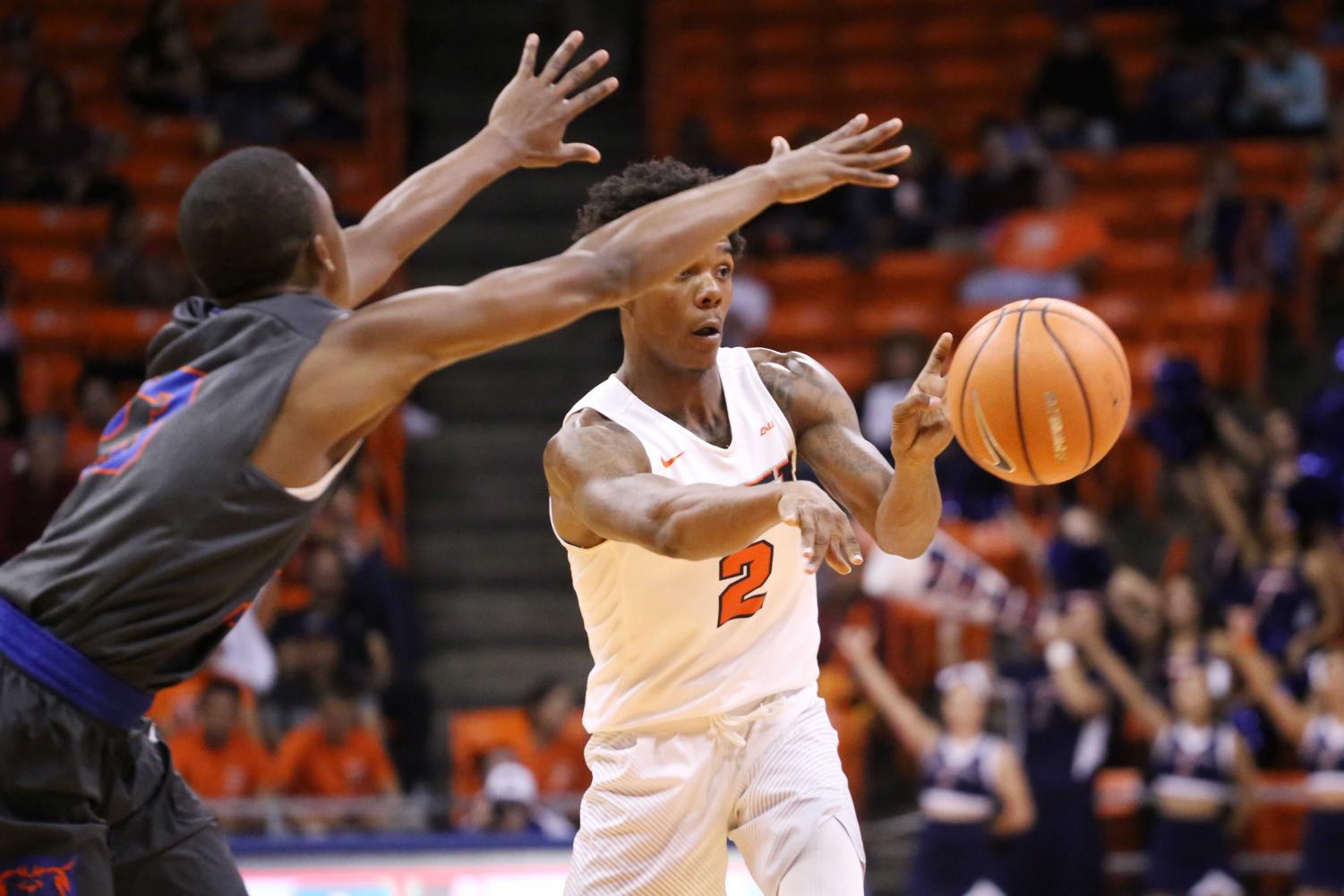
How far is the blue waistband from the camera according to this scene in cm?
348

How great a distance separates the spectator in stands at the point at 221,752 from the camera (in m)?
9.10

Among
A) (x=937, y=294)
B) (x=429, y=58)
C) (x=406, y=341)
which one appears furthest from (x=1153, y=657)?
(x=429, y=58)

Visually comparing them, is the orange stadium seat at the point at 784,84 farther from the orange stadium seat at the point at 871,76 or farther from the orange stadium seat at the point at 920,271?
the orange stadium seat at the point at 920,271

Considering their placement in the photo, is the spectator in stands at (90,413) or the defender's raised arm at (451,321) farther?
the spectator in stands at (90,413)

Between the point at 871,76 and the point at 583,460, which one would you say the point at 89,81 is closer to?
the point at 871,76

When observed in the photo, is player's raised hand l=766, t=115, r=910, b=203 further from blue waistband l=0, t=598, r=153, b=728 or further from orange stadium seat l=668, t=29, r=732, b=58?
orange stadium seat l=668, t=29, r=732, b=58

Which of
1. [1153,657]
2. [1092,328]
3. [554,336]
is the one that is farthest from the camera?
[554,336]

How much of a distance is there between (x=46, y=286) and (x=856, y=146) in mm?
9902

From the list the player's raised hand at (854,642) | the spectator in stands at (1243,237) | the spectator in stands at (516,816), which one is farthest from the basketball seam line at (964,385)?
the spectator in stands at (1243,237)

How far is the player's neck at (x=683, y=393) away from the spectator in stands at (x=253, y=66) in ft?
30.9

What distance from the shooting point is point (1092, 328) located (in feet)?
15.4

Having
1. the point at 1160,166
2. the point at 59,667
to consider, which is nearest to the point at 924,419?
the point at 59,667

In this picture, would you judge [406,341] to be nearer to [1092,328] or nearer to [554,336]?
[1092,328]

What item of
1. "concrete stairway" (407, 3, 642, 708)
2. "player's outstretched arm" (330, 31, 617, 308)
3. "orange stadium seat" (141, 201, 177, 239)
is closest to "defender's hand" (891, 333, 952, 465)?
"player's outstretched arm" (330, 31, 617, 308)
